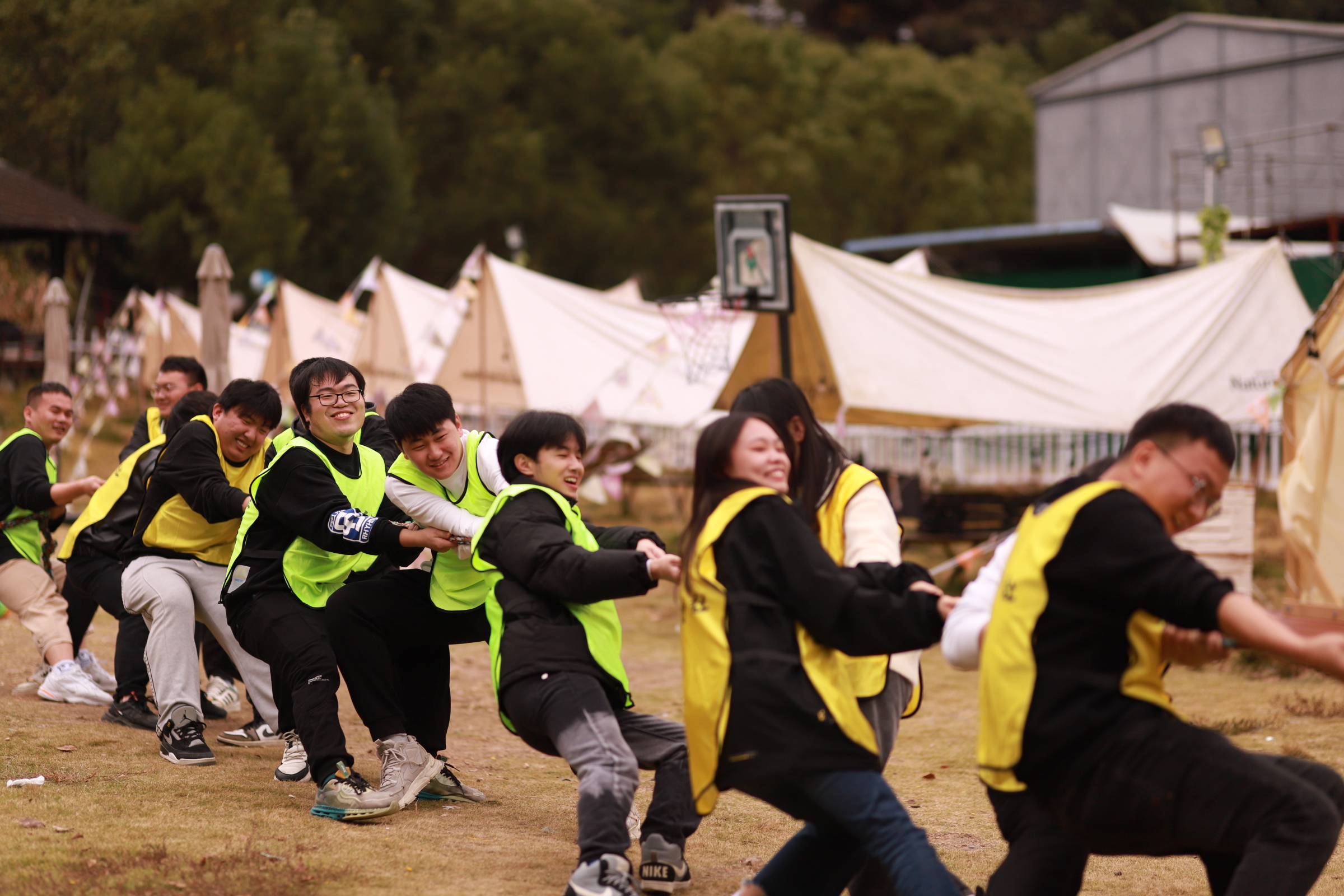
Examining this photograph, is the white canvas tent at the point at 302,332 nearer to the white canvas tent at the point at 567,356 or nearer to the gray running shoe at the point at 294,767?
the white canvas tent at the point at 567,356

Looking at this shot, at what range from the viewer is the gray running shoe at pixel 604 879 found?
3338 mm

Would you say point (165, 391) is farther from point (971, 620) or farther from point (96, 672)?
point (971, 620)

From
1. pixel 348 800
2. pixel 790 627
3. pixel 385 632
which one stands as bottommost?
pixel 348 800

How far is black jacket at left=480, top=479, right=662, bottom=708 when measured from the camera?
342 centimetres

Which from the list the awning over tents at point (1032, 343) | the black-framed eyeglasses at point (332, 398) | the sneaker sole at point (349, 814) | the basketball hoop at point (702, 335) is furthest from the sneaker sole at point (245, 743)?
the basketball hoop at point (702, 335)

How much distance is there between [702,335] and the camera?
1241cm

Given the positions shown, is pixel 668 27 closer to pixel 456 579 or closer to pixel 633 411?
pixel 633 411

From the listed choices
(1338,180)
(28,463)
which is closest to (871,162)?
(1338,180)

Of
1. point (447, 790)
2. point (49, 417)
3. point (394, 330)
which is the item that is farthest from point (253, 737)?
point (394, 330)

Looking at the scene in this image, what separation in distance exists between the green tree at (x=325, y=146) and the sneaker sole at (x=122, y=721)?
79.1 ft

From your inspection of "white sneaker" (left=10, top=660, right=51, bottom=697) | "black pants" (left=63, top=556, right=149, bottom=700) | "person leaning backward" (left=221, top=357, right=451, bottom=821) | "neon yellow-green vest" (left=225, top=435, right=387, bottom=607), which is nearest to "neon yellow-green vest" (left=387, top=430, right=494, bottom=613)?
"person leaning backward" (left=221, top=357, right=451, bottom=821)

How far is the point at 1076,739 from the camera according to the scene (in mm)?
2678

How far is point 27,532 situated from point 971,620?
497 centimetres

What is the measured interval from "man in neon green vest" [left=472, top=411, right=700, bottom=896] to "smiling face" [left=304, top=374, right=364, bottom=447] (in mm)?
1014
